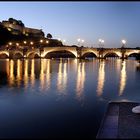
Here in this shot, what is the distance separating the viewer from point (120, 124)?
35.7 feet

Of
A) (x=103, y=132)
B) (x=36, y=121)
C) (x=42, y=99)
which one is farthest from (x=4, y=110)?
(x=103, y=132)

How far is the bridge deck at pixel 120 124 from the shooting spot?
9.86m

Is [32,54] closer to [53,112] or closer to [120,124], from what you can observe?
[53,112]

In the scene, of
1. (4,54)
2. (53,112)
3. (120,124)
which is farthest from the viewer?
(4,54)

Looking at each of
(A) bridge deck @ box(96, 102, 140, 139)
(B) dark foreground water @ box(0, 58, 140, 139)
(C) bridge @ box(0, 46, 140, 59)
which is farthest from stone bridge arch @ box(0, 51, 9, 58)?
(A) bridge deck @ box(96, 102, 140, 139)

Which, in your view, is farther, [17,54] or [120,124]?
[17,54]

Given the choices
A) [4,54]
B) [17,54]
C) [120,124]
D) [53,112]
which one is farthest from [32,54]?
[120,124]

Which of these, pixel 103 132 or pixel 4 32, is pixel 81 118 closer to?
pixel 103 132

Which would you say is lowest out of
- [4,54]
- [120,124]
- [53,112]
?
[53,112]

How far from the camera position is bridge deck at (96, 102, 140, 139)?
986 centimetres

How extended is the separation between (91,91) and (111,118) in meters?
12.6

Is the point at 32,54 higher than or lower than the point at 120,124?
higher

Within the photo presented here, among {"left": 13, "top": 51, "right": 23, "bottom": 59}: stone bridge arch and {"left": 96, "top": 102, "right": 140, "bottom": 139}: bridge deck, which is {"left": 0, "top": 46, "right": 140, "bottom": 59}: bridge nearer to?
{"left": 13, "top": 51, "right": 23, "bottom": 59}: stone bridge arch

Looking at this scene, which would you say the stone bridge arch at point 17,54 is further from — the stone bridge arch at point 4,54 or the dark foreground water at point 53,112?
the dark foreground water at point 53,112
